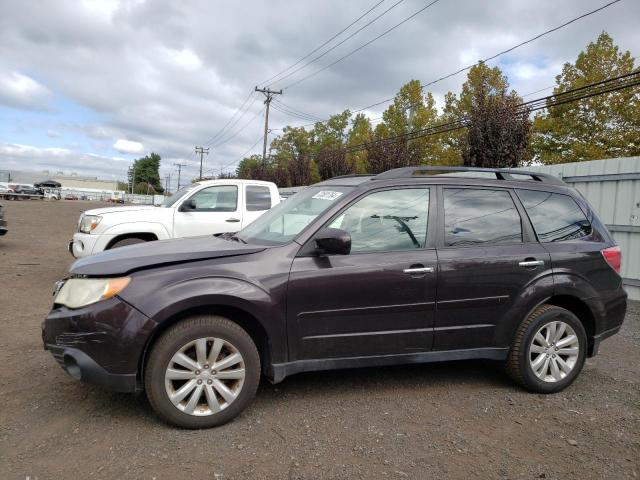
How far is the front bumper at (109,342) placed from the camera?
3049 mm

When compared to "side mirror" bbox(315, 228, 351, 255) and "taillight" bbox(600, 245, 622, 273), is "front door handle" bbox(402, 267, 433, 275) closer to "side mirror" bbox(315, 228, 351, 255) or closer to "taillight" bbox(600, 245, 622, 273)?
"side mirror" bbox(315, 228, 351, 255)

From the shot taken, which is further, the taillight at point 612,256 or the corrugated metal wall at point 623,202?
the corrugated metal wall at point 623,202

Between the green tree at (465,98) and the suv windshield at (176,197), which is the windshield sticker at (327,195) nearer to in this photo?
the suv windshield at (176,197)

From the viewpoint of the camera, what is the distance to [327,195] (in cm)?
404

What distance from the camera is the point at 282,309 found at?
3.35 m

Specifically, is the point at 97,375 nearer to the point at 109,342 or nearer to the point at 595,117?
the point at 109,342

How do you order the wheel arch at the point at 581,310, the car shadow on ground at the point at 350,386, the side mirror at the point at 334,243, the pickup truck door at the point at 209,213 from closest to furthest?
1. the side mirror at the point at 334,243
2. the car shadow on ground at the point at 350,386
3. the wheel arch at the point at 581,310
4. the pickup truck door at the point at 209,213

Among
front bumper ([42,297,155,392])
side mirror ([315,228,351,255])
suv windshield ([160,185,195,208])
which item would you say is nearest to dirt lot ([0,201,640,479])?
front bumper ([42,297,155,392])

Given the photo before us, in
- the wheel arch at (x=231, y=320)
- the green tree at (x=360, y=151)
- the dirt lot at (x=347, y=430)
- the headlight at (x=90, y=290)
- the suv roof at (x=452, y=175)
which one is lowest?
the dirt lot at (x=347, y=430)

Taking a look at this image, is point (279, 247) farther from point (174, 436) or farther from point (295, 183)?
point (295, 183)

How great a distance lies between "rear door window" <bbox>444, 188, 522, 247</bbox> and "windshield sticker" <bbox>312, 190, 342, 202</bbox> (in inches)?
35.5

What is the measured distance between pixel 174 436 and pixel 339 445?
1.06 meters

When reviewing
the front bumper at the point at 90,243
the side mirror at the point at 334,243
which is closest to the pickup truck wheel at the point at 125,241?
the front bumper at the point at 90,243

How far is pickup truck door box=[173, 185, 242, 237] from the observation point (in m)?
7.81
